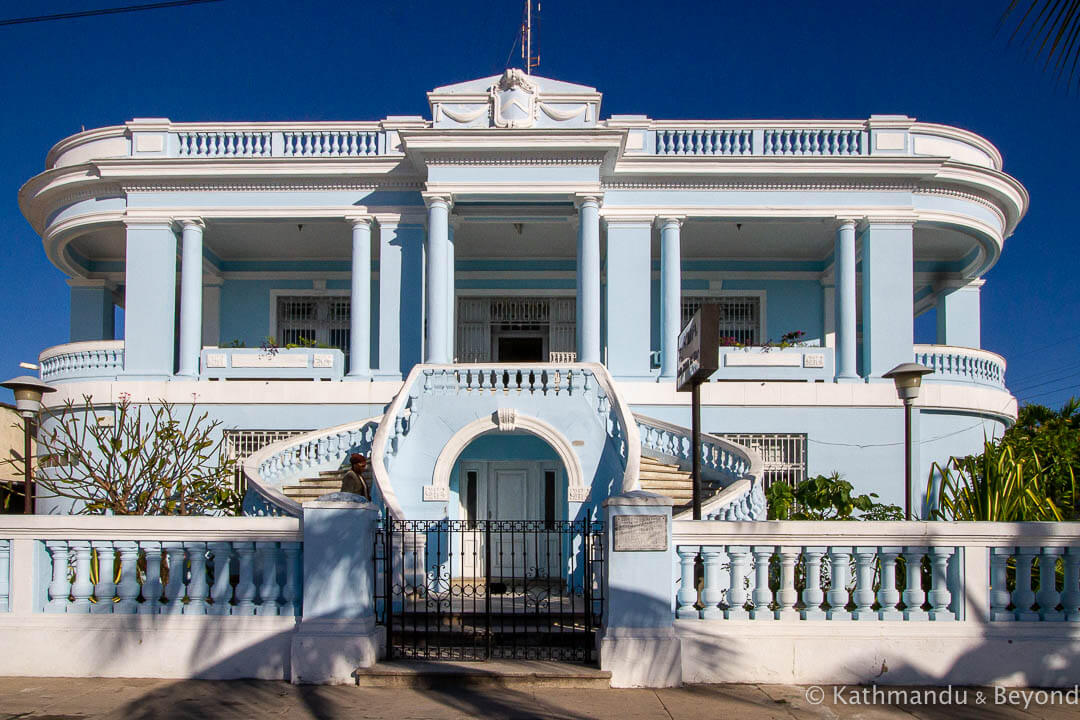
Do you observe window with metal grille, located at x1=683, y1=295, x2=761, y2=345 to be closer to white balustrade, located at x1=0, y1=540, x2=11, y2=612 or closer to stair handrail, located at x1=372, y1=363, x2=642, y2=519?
stair handrail, located at x1=372, y1=363, x2=642, y2=519

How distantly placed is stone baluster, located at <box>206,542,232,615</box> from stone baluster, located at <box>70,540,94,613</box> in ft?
3.51

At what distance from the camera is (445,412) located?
15.0 metres

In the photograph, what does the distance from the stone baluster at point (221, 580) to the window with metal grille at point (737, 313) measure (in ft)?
48.1

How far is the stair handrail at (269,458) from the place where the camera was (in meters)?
11.9

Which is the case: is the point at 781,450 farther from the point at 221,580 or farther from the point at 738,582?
the point at 221,580

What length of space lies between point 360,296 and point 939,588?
12.9 metres

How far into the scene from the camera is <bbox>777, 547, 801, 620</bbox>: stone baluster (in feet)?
27.1

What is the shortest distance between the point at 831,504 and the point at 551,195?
724cm

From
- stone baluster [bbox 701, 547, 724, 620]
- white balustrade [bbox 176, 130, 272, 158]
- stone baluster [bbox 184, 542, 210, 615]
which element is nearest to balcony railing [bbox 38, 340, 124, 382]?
white balustrade [bbox 176, 130, 272, 158]

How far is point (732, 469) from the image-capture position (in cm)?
1405

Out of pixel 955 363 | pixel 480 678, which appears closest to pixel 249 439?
pixel 480 678

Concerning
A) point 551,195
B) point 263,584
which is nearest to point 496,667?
point 263,584

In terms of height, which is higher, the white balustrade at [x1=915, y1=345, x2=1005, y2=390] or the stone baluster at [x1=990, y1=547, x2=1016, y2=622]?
the white balustrade at [x1=915, y1=345, x2=1005, y2=390]

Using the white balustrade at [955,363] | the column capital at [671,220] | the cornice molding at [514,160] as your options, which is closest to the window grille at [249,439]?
the cornice molding at [514,160]
